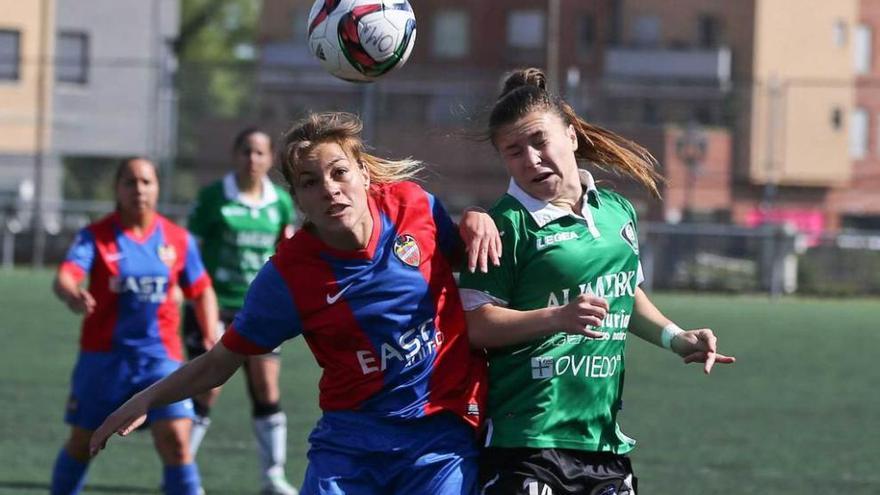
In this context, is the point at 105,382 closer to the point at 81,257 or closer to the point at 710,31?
the point at 81,257

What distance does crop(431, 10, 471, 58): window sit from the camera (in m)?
37.8

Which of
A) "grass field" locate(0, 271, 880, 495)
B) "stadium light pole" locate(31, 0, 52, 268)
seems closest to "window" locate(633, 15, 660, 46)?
"stadium light pole" locate(31, 0, 52, 268)

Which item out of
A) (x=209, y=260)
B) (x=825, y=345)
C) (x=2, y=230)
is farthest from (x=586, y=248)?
(x=2, y=230)

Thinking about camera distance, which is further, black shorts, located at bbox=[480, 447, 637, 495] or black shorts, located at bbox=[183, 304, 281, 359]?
black shorts, located at bbox=[183, 304, 281, 359]

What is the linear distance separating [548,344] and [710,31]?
31285mm

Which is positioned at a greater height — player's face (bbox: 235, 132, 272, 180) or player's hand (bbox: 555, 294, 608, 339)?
player's face (bbox: 235, 132, 272, 180)

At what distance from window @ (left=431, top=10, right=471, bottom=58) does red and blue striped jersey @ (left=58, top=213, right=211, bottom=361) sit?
31.6 metres

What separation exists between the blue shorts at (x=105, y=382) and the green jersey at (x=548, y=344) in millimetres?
2743

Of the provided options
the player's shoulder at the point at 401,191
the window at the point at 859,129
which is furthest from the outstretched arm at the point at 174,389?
the window at the point at 859,129

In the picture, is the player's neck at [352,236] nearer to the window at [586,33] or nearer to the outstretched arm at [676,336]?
the outstretched arm at [676,336]

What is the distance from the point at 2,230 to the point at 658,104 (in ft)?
35.9

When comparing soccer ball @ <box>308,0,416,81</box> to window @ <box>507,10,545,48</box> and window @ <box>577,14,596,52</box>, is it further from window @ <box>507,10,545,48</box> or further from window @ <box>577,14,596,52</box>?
window @ <box>507,10,545,48</box>

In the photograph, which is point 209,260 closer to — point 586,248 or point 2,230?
point 586,248

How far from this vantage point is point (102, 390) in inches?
251
